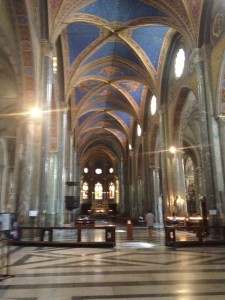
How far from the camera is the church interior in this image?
11.2 m

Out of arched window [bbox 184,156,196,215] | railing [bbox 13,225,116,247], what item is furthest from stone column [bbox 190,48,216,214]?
arched window [bbox 184,156,196,215]

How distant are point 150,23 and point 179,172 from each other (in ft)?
30.0

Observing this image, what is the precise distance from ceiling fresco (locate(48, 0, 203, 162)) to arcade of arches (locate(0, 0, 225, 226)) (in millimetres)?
63

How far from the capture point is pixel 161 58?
19.2m

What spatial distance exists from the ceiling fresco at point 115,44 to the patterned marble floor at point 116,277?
34.5 ft

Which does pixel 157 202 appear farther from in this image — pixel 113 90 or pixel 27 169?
pixel 27 169

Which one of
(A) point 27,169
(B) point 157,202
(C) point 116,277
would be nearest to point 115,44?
(A) point 27,169

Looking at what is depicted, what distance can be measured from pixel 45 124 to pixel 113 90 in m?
14.9

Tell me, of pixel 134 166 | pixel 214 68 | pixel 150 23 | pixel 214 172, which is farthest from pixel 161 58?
pixel 134 166

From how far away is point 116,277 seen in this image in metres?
4.93

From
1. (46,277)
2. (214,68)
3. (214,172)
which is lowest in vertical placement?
(46,277)

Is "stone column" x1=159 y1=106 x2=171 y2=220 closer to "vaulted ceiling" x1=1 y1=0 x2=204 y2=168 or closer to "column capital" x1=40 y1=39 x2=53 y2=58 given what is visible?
"vaulted ceiling" x1=1 y1=0 x2=204 y2=168

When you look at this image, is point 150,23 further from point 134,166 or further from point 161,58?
point 134,166

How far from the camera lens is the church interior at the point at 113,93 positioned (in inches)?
440
